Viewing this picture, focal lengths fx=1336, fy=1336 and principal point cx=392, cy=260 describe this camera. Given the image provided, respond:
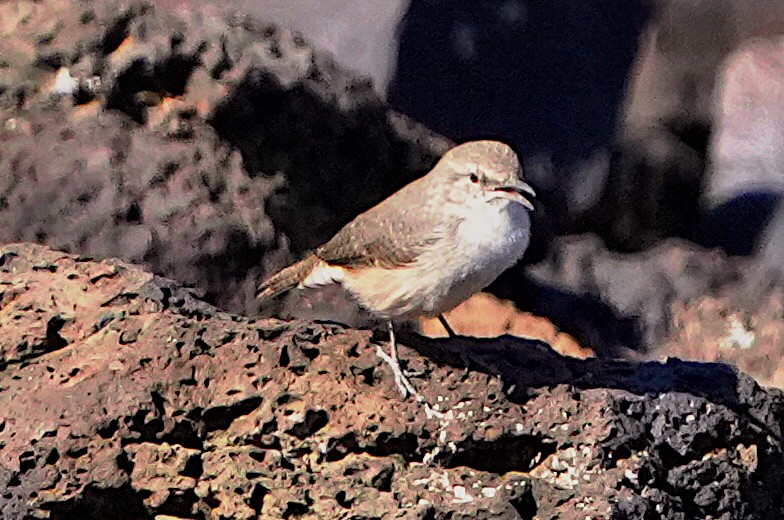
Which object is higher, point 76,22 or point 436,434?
point 76,22

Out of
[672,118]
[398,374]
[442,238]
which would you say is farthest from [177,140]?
[672,118]

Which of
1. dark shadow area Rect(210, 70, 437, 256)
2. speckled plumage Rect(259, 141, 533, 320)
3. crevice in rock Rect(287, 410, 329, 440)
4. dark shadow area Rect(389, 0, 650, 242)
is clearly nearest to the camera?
crevice in rock Rect(287, 410, 329, 440)

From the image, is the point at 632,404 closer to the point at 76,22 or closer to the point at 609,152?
the point at 76,22

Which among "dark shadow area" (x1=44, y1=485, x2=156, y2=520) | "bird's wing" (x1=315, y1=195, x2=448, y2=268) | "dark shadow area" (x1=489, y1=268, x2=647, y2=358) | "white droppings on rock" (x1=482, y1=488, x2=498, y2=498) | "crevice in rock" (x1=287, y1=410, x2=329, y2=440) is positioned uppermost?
"bird's wing" (x1=315, y1=195, x2=448, y2=268)

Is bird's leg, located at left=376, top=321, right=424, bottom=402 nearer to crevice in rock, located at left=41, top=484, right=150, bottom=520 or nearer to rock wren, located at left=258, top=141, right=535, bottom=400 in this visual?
rock wren, located at left=258, top=141, right=535, bottom=400

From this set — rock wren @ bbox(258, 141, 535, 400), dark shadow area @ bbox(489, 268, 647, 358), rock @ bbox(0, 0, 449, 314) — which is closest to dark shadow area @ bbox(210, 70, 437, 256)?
rock @ bbox(0, 0, 449, 314)

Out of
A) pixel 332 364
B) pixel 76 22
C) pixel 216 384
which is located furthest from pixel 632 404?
pixel 76 22

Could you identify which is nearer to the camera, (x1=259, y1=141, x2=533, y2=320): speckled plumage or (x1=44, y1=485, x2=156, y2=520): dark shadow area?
(x1=44, y1=485, x2=156, y2=520): dark shadow area
